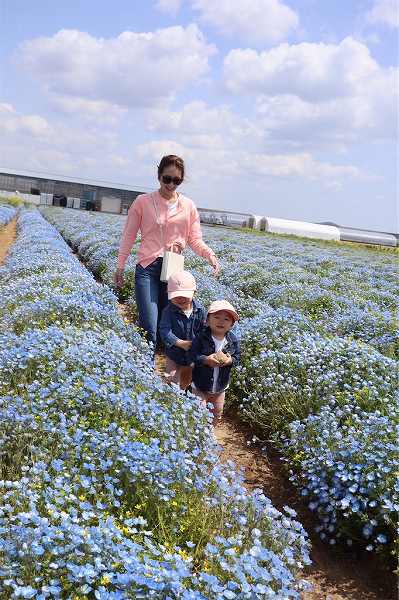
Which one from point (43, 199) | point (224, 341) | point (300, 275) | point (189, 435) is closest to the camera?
point (189, 435)

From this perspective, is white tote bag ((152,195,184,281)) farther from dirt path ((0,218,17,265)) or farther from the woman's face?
dirt path ((0,218,17,265))

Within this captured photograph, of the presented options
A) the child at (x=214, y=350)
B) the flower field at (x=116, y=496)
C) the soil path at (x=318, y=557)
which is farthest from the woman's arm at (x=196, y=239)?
the soil path at (x=318, y=557)

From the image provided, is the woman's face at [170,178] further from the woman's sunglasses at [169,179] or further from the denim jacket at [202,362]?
the denim jacket at [202,362]

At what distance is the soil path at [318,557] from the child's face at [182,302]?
1228 millimetres

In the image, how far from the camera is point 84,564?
6.61 feet

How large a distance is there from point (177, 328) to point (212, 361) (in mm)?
558

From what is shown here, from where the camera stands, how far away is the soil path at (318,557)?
3.04 metres

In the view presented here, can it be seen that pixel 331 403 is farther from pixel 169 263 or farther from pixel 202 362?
pixel 169 263

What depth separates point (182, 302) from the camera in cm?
453

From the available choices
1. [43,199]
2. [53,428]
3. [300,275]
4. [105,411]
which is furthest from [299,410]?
[43,199]

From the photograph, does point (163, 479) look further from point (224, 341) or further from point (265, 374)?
point (265, 374)

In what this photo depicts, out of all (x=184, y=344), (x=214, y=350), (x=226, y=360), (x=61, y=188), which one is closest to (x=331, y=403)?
(x=226, y=360)

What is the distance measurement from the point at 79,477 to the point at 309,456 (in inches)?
63.3

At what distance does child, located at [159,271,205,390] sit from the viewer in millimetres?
4465
